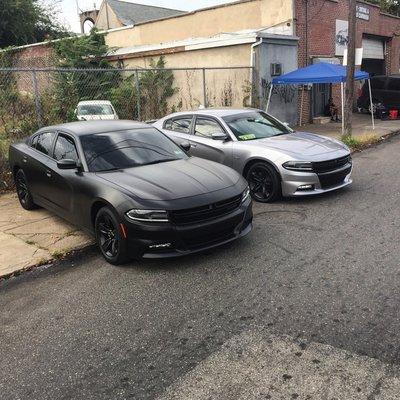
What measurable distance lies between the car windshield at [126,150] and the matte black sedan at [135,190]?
1cm

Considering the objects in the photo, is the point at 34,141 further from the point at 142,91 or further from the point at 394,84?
the point at 394,84

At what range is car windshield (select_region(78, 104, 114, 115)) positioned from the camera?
15641mm

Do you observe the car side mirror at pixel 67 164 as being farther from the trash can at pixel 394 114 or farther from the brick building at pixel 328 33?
the trash can at pixel 394 114

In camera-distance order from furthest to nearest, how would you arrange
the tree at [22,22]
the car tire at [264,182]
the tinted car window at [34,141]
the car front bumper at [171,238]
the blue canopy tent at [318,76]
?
the tree at [22,22]
the blue canopy tent at [318,76]
the car tire at [264,182]
the tinted car window at [34,141]
the car front bumper at [171,238]

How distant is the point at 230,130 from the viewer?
26.5 feet

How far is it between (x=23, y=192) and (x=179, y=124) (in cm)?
316

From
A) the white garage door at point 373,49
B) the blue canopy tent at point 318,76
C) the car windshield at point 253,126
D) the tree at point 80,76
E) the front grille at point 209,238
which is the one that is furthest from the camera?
the white garage door at point 373,49

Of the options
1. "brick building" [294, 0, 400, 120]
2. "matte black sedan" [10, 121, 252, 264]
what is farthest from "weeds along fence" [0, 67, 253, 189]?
"matte black sedan" [10, 121, 252, 264]

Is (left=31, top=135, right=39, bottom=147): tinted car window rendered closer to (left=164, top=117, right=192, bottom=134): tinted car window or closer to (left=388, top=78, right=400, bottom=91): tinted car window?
(left=164, top=117, right=192, bottom=134): tinted car window

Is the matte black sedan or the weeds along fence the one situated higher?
the weeds along fence

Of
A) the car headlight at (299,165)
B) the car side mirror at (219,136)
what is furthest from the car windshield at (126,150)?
the car headlight at (299,165)

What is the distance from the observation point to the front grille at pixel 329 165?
719 cm

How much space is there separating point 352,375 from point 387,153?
1043cm

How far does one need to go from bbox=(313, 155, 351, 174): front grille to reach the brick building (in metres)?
12.6
